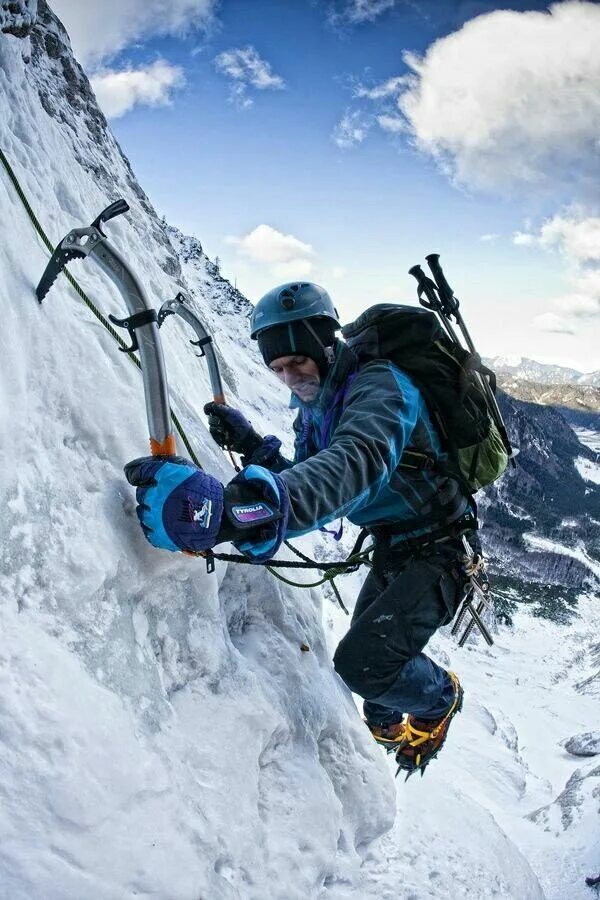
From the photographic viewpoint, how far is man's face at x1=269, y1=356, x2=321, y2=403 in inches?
148

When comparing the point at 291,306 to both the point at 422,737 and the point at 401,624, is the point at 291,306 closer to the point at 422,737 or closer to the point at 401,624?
the point at 401,624

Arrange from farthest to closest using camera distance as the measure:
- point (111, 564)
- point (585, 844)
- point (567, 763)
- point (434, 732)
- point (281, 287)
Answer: point (567, 763) → point (585, 844) → point (434, 732) → point (281, 287) → point (111, 564)

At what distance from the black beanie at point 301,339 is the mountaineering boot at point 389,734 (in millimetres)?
3305

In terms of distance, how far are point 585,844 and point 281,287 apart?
9.31 metres

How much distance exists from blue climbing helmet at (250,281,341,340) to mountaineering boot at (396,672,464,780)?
10.9 ft

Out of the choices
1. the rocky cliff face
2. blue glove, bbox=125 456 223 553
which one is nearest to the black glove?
blue glove, bbox=125 456 223 553

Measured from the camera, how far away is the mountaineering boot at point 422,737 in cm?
474

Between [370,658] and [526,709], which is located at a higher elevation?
[370,658]

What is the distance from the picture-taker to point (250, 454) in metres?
4.60

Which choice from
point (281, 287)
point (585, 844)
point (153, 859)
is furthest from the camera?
point (585, 844)

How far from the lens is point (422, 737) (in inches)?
189

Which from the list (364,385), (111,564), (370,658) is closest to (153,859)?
(111,564)

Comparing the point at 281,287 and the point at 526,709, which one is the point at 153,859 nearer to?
the point at 281,287

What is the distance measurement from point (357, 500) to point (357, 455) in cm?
22
